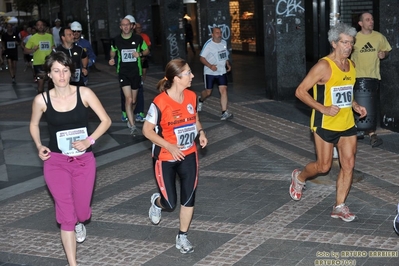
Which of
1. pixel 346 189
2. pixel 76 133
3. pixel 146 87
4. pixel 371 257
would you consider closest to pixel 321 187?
pixel 346 189

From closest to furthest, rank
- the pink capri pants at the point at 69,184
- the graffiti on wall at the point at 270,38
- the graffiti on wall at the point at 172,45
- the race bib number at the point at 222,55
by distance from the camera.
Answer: the pink capri pants at the point at 69,184, the race bib number at the point at 222,55, the graffiti on wall at the point at 270,38, the graffiti on wall at the point at 172,45

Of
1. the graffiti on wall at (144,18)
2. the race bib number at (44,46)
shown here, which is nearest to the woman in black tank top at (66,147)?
the race bib number at (44,46)

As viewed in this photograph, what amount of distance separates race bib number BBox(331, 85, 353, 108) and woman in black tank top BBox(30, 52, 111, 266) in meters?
2.26

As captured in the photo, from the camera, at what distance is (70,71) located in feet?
19.3

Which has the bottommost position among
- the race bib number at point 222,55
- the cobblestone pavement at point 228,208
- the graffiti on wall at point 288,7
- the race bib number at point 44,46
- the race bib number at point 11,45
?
the cobblestone pavement at point 228,208

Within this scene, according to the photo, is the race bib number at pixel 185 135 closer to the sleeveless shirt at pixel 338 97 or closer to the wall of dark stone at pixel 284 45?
the sleeveless shirt at pixel 338 97

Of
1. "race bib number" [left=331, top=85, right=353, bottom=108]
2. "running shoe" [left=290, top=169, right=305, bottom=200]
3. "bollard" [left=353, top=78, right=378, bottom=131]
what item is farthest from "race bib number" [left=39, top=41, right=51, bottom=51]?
Result: "race bib number" [left=331, top=85, right=353, bottom=108]

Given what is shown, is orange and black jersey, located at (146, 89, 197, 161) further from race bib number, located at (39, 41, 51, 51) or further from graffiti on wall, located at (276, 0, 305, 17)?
race bib number, located at (39, 41, 51, 51)

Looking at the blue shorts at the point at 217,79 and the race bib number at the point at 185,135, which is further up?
the race bib number at the point at 185,135

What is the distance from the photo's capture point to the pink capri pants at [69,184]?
5684 millimetres

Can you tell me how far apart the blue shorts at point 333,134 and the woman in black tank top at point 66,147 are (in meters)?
2.22

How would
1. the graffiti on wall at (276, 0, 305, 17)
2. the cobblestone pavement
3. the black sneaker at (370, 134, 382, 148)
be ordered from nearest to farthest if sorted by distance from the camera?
1. the cobblestone pavement
2. the black sneaker at (370, 134, 382, 148)
3. the graffiti on wall at (276, 0, 305, 17)

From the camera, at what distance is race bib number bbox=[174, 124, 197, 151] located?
5.95 m

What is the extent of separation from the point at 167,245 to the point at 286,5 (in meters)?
9.27
